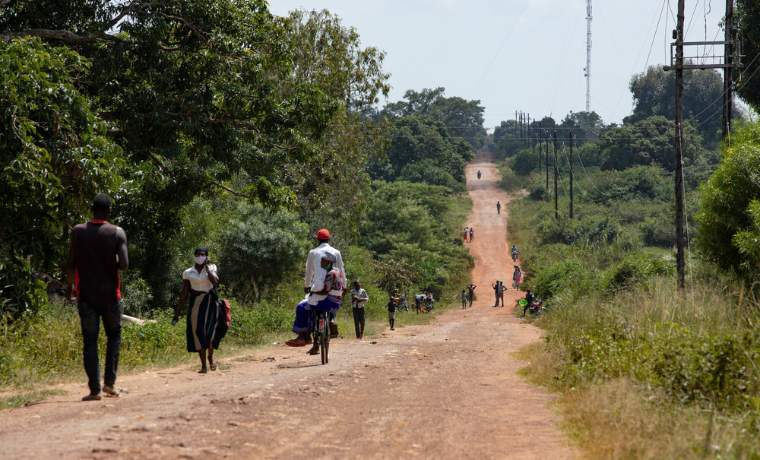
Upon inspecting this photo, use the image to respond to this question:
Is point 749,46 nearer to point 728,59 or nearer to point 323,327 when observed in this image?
point 728,59

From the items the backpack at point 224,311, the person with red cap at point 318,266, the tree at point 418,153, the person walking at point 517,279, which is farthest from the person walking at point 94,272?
the tree at point 418,153

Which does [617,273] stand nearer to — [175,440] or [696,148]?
[175,440]

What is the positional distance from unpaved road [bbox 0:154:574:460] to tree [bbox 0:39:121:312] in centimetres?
305

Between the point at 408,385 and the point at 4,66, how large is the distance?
746cm

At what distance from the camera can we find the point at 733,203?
53.7ft

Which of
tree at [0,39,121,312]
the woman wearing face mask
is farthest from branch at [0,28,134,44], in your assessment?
the woman wearing face mask

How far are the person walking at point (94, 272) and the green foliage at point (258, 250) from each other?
15.6 metres

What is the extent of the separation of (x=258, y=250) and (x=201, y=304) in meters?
13.4

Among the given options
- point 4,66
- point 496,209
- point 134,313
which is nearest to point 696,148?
point 496,209

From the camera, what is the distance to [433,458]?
14.6 ft

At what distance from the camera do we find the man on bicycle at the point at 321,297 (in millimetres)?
9086

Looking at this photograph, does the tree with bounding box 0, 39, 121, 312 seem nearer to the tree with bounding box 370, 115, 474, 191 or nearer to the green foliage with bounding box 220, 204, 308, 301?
the green foliage with bounding box 220, 204, 308, 301

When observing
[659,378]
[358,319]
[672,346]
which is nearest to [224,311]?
[659,378]

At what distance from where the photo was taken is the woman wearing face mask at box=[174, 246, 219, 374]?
8477 millimetres
